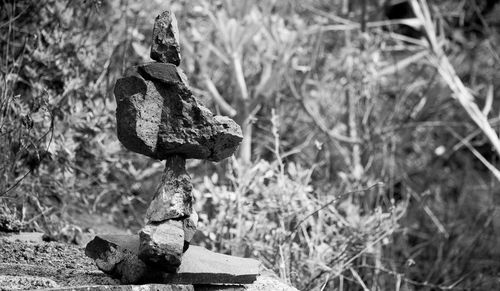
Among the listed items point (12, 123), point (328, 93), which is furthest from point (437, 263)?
point (12, 123)

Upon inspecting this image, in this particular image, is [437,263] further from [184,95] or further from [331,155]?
[184,95]

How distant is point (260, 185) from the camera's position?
14.1 feet

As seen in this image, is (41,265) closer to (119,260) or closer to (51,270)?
(51,270)

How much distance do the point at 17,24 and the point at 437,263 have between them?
335 centimetres

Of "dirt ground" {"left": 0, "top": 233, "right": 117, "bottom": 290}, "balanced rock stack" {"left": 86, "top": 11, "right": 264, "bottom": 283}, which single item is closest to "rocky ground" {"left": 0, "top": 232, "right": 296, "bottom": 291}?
"dirt ground" {"left": 0, "top": 233, "right": 117, "bottom": 290}

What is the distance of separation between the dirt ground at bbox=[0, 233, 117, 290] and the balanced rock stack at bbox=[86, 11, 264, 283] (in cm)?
13

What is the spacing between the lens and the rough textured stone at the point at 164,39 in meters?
2.60

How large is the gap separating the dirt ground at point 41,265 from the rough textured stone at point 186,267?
0.10 m

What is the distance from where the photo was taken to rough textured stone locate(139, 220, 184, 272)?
2.43 metres

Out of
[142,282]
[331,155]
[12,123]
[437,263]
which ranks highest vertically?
[12,123]

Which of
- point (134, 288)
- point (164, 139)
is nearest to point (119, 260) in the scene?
point (134, 288)

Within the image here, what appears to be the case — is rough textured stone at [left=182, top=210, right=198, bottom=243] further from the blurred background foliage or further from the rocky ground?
the blurred background foliage

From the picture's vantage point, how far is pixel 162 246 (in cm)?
244

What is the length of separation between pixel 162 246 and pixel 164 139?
0.37 metres
